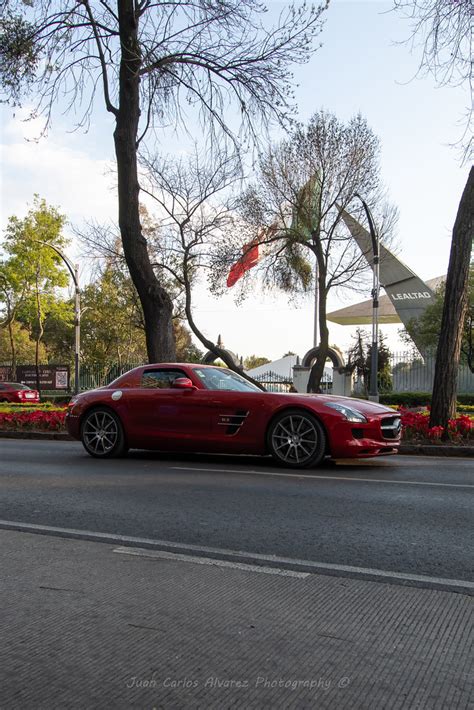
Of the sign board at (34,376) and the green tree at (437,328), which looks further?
the sign board at (34,376)

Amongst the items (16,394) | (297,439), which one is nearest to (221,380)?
(297,439)

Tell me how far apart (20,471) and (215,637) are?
610cm

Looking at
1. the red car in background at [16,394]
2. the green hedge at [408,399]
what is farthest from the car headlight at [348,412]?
the red car in background at [16,394]

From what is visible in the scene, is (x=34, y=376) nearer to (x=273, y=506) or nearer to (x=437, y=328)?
(x=437, y=328)

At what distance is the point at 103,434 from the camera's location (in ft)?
32.6

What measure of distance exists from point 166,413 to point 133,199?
7240 millimetres

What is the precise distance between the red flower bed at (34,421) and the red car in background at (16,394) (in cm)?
2075

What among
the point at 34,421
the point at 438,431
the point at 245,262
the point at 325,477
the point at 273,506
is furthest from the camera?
the point at 245,262

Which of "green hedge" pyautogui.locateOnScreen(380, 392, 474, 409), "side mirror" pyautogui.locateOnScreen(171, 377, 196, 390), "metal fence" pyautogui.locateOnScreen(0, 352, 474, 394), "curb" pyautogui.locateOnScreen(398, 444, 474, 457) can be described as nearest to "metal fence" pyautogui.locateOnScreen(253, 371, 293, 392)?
"metal fence" pyautogui.locateOnScreen(0, 352, 474, 394)

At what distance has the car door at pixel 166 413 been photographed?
928 cm

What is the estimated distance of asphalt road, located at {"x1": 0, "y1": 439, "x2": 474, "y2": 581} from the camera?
4688 mm

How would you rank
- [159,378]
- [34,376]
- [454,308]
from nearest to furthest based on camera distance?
[159,378] < [454,308] < [34,376]

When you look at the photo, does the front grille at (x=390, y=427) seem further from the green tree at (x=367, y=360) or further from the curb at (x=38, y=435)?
the green tree at (x=367, y=360)

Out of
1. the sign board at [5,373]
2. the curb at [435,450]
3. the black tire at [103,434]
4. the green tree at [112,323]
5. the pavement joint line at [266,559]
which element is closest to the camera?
the pavement joint line at [266,559]
